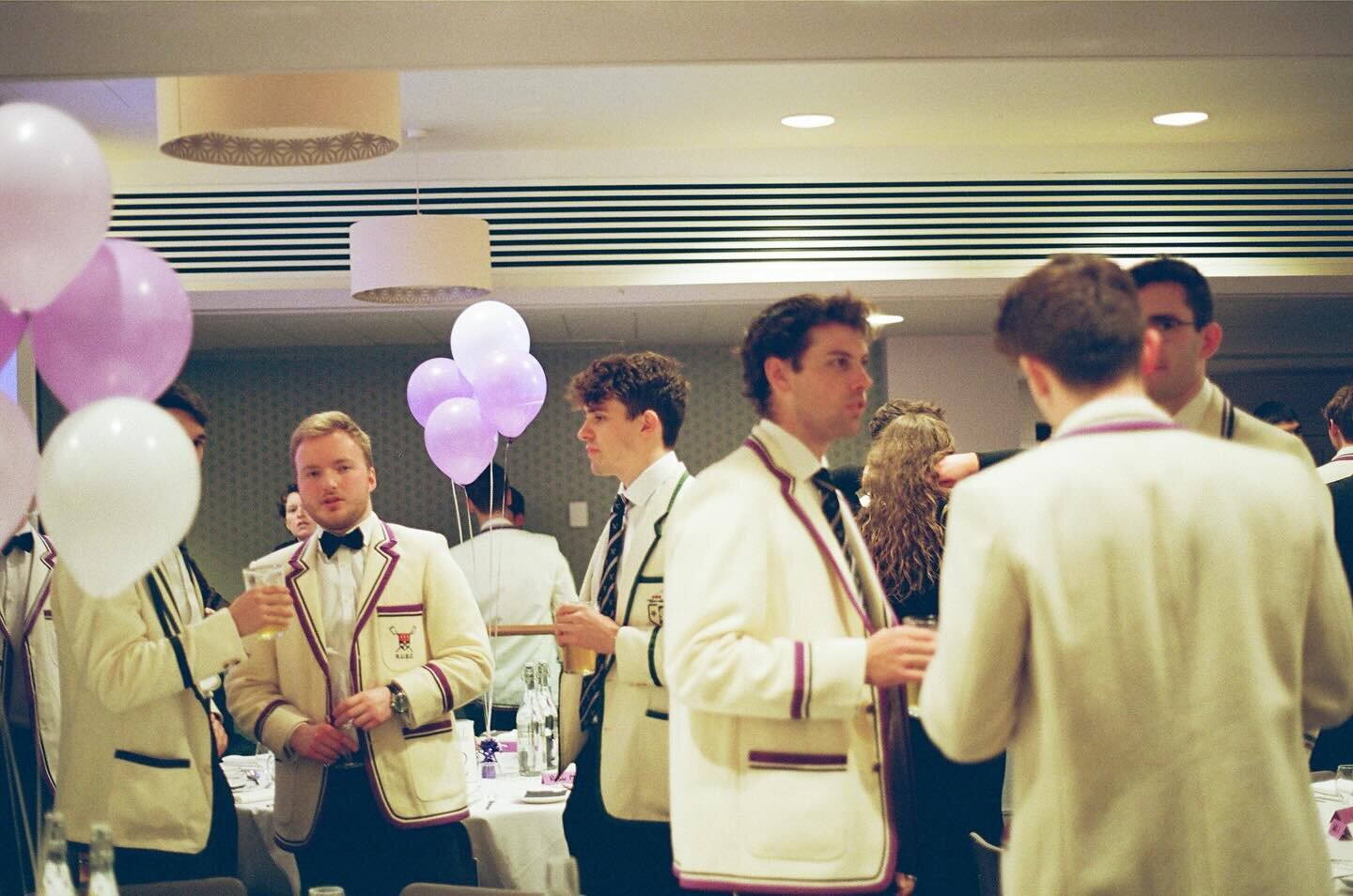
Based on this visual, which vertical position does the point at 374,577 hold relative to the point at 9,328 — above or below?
below

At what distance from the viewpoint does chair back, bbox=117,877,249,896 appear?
2579mm

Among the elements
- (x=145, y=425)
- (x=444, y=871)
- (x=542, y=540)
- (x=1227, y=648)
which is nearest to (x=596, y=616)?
(x=444, y=871)

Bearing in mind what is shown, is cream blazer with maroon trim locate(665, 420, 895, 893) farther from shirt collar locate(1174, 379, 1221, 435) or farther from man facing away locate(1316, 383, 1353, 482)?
man facing away locate(1316, 383, 1353, 482)

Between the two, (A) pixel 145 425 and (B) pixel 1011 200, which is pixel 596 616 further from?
(B) pixel 1011 200

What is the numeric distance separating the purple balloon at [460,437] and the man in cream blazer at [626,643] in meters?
1.44

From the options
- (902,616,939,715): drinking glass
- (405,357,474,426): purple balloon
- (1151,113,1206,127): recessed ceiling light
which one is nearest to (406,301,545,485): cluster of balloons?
(405,357,474,426): purple balloon

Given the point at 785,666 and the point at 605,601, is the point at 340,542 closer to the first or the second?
the point at 605,601

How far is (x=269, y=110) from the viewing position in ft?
9.21

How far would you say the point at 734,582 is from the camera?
6.94ft

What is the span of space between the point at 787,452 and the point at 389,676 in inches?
54.5

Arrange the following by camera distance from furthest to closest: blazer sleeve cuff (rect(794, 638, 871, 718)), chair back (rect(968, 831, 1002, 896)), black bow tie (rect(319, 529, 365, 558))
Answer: black bow tie (rect(319, 529, 365, 558))
chair back (rect(968, 831, 1002, 896))
blazer sleeve cuff (rect(794, 638, 871, 718))

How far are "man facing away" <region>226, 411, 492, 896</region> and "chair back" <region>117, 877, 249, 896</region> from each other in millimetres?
480

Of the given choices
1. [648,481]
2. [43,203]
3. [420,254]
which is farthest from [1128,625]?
[420,254]

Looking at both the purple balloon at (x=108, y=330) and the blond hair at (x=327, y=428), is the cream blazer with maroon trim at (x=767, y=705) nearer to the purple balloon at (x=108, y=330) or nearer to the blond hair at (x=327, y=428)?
the purple balloon at (x=108, y=330)
